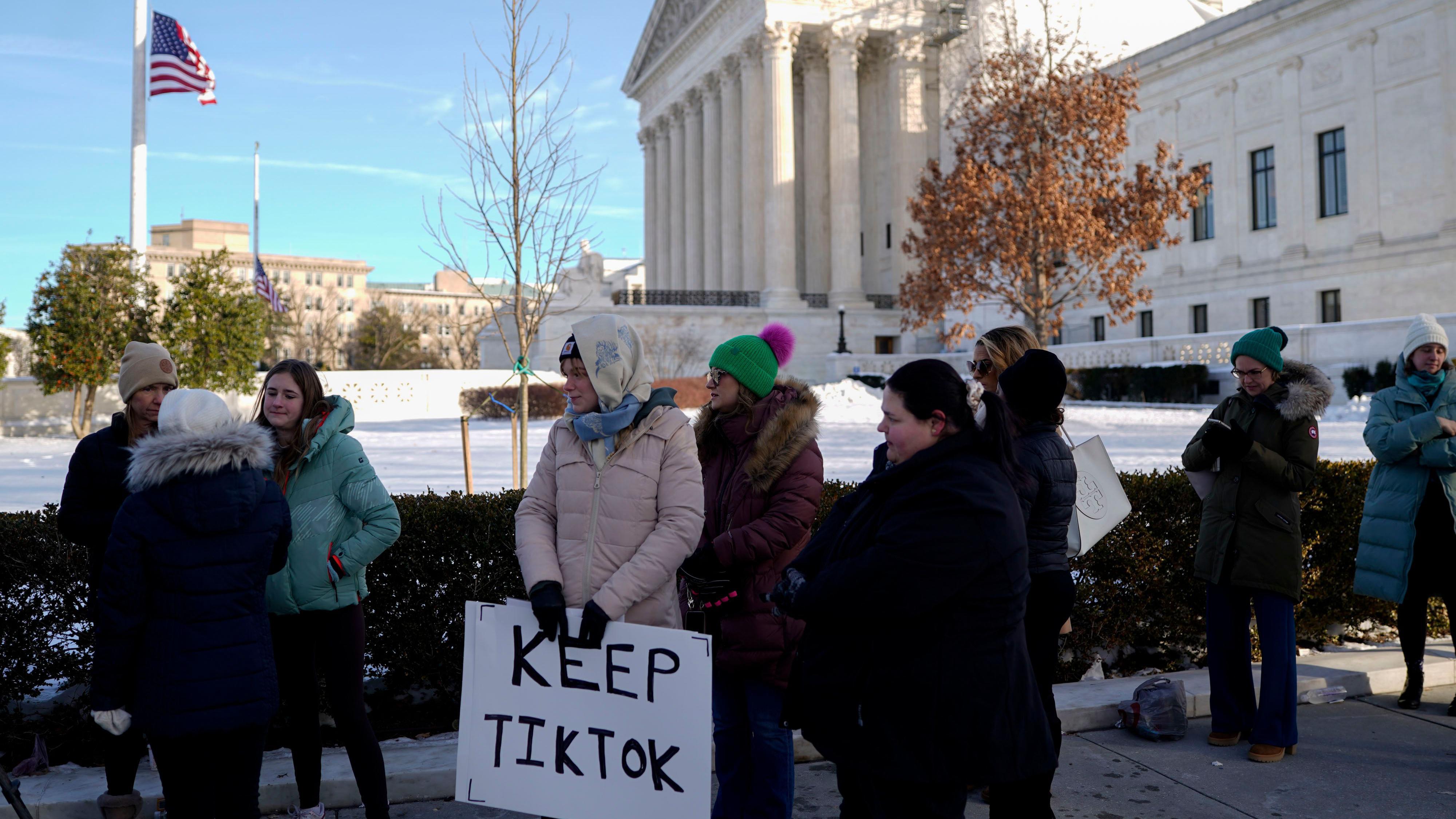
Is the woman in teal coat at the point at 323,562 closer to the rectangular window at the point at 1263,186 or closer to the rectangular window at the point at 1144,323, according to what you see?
the rectangular window at the point at 1263,186

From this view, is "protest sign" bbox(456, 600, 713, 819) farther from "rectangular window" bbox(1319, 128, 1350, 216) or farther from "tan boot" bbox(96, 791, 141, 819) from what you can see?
"rectangular window" bbox(1319, 128, 1350, 216)

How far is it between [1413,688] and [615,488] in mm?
5027

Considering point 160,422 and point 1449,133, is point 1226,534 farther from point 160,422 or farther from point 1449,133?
point 1449,133

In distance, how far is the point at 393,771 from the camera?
482 centimetres

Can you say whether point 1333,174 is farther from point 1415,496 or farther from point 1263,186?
point 1415,496

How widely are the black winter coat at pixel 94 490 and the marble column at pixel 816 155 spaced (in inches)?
1781

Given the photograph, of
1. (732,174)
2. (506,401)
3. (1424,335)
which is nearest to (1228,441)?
(1424,335)

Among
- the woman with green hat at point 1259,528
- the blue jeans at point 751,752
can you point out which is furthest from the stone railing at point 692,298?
the blue jeans at point 751,752

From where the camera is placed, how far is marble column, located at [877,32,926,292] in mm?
45250

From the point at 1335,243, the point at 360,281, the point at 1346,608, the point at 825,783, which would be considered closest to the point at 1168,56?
the point at 1335,243

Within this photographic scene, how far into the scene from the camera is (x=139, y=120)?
68.0 ft

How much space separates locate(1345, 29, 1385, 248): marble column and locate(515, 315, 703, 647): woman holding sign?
32867 mm

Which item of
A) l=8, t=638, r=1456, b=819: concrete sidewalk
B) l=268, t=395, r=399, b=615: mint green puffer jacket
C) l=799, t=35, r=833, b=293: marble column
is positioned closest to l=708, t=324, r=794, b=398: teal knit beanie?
l=268, t=395, r=399, b=615: mint green puffer jacket

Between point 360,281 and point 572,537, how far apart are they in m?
131
